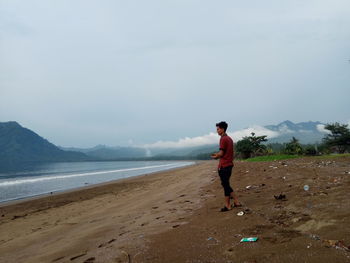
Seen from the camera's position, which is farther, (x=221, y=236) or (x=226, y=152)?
(x=226, y=152)

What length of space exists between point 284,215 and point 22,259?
5.60m

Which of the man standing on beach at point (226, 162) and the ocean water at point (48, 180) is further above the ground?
the man standing on beach at point (226, 162)

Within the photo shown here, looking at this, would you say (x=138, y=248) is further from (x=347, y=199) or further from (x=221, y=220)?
(x=347, y=199)

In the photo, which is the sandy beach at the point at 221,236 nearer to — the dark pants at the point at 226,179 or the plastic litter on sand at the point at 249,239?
the plastic litter on sand at the point at 249,239

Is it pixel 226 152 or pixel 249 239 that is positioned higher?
pixel 226 152

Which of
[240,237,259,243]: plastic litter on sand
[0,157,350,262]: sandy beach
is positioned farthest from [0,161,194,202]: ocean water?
[240,237,259,243]: plastic litter on sand

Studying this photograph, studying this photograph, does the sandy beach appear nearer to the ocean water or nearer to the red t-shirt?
the red t-shirt

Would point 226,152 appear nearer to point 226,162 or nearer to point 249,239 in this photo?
point 226,162

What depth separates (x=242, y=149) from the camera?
4678 centimetres

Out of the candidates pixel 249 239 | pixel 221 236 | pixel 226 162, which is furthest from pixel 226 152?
pixel 249 239

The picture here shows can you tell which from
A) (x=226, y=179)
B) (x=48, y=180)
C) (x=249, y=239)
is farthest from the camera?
(x=48, y=180)

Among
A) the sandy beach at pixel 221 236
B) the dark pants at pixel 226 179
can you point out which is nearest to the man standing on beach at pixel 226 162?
the dark pants at pixel 226 179

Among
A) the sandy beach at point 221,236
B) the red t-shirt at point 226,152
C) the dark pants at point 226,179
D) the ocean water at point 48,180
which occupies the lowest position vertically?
the ocean water at point 48,180

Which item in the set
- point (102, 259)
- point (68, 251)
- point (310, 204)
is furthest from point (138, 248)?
point (310, 204)
